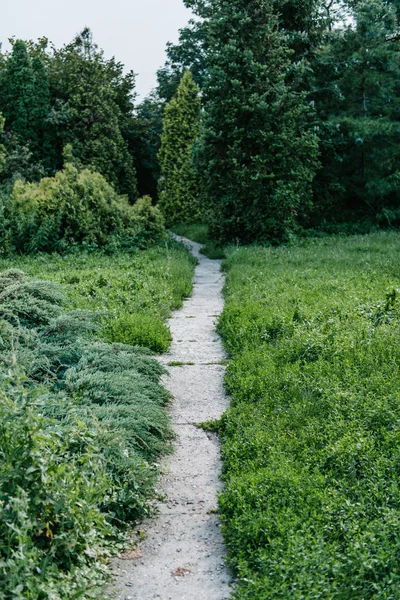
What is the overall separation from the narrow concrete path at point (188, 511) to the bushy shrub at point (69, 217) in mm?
7924

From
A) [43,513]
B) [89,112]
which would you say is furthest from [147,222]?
[43,513]

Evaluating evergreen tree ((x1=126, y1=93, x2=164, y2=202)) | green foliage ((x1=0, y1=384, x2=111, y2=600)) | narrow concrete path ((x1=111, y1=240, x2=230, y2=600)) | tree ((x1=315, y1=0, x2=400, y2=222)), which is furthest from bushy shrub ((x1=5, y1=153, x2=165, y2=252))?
evergreen tree ((x1=126, y1=93, x2=164, y2=202))

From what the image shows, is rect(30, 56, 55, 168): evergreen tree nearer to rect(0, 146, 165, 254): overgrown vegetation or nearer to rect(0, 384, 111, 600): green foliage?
rect(0, 146, 165, 254): overgrown vegetation

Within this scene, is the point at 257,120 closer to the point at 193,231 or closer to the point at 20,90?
the point at 193,231

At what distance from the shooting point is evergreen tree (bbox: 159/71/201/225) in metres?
25.8

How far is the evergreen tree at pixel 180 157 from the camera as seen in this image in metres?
25.8

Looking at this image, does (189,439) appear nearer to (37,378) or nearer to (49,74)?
(37,378)

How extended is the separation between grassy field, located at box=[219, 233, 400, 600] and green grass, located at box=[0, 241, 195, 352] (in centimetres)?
104

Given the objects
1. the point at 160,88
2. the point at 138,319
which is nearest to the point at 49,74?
the point at 160,88

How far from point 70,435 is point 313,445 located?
1.71 meters

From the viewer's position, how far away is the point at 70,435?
3557mm

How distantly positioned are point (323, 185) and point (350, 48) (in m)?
Answer: 4.34

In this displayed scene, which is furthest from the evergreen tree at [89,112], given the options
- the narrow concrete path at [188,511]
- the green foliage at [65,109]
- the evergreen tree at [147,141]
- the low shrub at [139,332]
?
the narrow concrete path at [188,511]

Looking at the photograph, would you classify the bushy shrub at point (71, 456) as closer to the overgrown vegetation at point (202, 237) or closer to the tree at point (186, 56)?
the overgrown vegetation at point (202, 237)
